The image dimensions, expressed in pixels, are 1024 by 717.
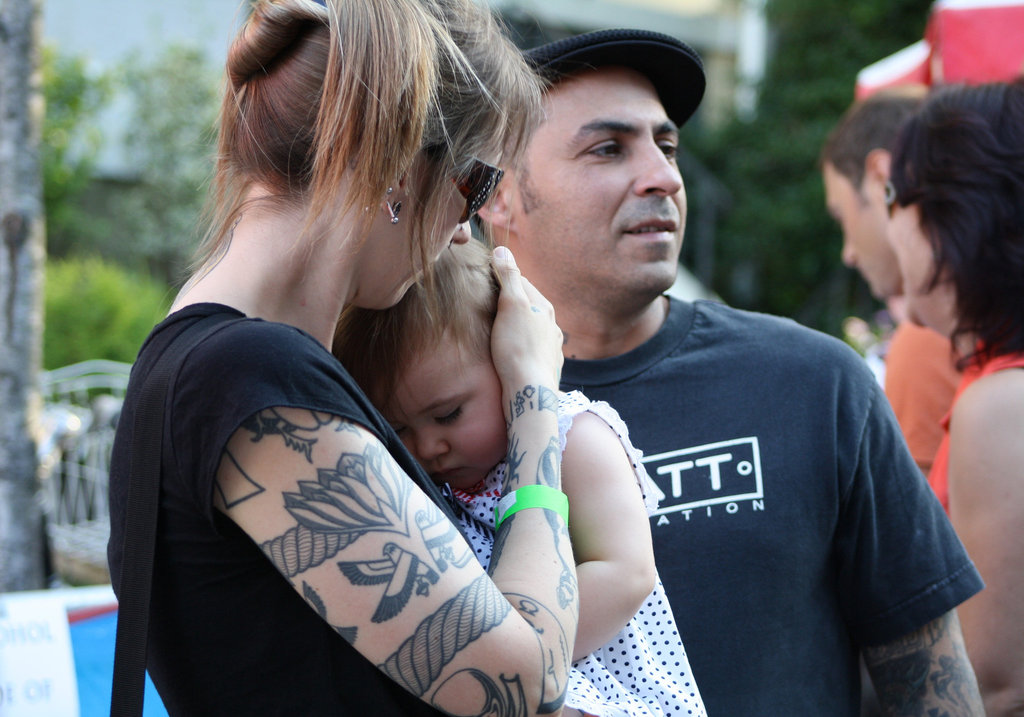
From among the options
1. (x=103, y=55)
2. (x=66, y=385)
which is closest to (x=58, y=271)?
(x=66, y=385)

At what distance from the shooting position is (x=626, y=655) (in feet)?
6.03

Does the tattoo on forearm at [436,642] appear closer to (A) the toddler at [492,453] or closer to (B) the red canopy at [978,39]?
(A) the toddler at [492,453]

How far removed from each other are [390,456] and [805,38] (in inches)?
564

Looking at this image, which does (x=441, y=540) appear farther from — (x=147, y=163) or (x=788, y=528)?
(x=147, y=163)

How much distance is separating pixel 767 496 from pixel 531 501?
0.89 m

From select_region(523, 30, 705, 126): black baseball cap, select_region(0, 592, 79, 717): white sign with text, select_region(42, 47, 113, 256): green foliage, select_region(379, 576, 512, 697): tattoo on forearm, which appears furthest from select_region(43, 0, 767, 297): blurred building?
select_region(379, 576, 512, 697): tattoo on forearm

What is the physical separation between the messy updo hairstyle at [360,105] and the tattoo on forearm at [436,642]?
568 mm

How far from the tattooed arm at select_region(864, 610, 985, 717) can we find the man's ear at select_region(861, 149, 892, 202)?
2683 mm

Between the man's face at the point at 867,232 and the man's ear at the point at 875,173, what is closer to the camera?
the man's ear at the point at 875,173

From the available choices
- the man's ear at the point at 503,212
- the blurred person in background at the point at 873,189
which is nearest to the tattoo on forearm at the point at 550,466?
the man's ear at the point at 503,212

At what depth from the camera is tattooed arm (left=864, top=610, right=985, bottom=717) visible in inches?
84.9

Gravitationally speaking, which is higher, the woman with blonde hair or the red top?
the woman with blonde hair

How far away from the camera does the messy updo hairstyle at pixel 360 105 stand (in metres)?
1.37

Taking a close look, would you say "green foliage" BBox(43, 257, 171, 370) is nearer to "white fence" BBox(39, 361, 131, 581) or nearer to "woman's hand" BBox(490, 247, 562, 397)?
"white fence" BBox(39, 361, 131, 581)
